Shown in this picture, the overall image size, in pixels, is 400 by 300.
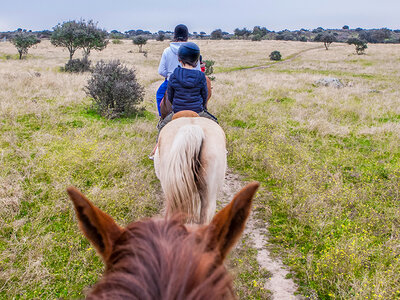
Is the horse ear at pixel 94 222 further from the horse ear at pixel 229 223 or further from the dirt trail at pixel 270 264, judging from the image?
the dirt trail at pixel 270 264

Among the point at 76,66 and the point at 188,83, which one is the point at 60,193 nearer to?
the point at 188,83

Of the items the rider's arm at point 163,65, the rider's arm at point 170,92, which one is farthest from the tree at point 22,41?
the rider's arm at point 170,92

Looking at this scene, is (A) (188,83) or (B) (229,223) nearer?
(B) (229,223)

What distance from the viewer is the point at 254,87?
15531mm

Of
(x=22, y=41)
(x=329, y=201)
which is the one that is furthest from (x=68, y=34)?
(x=329, y=201)

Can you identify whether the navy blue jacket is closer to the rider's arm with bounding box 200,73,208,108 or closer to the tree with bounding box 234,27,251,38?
the rider's arm with bounding box 200,73,208,108

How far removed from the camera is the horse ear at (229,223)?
1.08 metres

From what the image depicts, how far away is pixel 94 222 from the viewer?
1.07 metres

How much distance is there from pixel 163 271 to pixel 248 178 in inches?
195

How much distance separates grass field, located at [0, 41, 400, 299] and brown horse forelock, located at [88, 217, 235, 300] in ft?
1.97

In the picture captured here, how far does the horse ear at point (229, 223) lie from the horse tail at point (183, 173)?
121cm

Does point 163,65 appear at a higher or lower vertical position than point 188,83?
higher

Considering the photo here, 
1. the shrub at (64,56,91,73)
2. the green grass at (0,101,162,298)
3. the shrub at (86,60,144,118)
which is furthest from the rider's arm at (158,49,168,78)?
the shrub at (64,56,91,73)

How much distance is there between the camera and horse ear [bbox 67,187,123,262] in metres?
1.04
